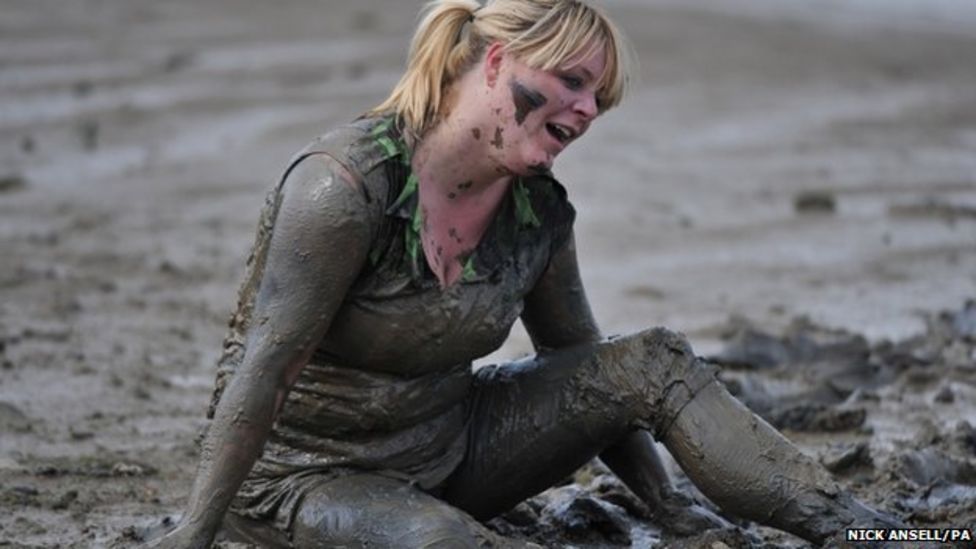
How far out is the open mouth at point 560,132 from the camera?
429cm

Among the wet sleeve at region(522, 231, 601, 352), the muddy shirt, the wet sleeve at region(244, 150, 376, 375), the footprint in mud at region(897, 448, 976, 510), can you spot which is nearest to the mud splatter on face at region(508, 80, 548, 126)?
the muddy shirt

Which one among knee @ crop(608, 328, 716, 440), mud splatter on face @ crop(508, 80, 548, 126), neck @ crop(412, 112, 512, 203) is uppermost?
mud splatter on face @ crop(508, 80, 548, 126)

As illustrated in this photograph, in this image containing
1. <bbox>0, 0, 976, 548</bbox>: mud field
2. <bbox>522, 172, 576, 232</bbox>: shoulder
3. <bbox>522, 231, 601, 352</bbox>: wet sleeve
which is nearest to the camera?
<bbox>522, 172, 576, 232</bbox>: shoulder

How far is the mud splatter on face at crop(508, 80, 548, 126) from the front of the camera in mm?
4234

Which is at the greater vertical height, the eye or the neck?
the eye

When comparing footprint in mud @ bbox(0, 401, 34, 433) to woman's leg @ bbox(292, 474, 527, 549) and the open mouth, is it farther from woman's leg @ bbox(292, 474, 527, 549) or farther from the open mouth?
the open mouth

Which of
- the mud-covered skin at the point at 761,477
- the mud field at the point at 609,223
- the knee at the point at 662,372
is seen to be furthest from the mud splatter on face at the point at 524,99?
the mud field at the point at 609,223

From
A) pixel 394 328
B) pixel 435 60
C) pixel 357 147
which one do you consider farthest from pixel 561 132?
pixel 394 328

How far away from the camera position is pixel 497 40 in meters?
4.23

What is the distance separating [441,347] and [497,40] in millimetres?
714

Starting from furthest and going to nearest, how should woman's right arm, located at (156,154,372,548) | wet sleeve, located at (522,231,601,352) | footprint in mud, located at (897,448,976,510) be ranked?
footprint in mud, located at (897,448,976,510) < wet sleeve, located at (522,231,601,352) < woman's right arm, located at (156,154,372,548)

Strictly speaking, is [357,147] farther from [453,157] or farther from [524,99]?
[524,99]

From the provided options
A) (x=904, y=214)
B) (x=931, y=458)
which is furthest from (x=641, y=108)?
(x=931, y=458)

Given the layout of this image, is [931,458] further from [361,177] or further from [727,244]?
[727,244]
